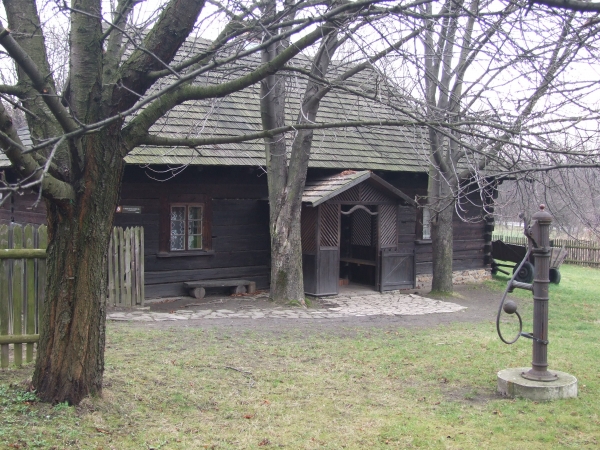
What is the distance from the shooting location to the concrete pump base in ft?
21.2

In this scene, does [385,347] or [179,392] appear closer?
[179,392]

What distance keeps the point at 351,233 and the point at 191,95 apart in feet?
40.5

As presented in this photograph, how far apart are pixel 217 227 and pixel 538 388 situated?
9031 mm

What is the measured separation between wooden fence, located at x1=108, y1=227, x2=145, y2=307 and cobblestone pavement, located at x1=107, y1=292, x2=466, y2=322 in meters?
0.38

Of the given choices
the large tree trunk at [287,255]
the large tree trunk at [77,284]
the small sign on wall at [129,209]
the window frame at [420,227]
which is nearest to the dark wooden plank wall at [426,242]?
the window frame at [420,227]

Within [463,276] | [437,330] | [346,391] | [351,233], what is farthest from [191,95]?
[463,276]

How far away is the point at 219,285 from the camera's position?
1371cm

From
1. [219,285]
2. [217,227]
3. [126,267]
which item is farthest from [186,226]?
[126,267]

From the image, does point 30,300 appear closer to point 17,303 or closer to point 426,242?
point 17,303

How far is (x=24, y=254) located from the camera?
21.5 feet

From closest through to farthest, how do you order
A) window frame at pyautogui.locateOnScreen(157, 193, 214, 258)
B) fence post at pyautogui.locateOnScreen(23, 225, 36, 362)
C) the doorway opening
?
fence post at pyautogui.locateOnScreen(23, 225, 36, 362)
window frame at pyautogui.locateOnScreen(157, 193, 214, 258)
the doorway opening

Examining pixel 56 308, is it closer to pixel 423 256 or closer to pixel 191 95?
pixel 191 95

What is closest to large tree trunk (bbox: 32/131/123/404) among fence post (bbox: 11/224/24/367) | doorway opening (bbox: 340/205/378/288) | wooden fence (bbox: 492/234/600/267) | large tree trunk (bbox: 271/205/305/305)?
fence post (bbox: 11/224/24/367)

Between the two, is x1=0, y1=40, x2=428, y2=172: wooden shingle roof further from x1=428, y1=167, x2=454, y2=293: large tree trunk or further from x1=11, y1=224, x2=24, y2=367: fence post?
x1=11, y1=224, x2=24, y2=367: fence post
